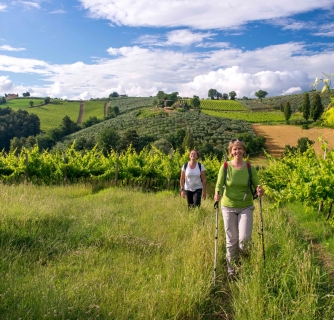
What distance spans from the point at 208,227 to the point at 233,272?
1268mm

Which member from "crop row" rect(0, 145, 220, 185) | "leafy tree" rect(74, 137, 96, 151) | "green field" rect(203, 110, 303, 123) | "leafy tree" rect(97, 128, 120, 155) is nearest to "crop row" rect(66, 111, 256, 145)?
"green field" rect(203, 110, 303, 123)

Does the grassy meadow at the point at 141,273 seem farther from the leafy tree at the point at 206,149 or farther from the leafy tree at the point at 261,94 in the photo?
the leafy tree at the point at 261,94

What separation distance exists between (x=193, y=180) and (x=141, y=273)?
114 inches

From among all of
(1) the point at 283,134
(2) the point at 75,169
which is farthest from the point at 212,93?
(2) the point at 75,169

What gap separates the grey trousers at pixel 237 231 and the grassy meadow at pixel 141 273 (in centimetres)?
17

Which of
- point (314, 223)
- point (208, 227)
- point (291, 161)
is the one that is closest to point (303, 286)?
point (208, 227)

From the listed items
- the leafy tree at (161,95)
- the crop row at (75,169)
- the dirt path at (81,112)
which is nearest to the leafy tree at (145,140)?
the crop row at (75,169)

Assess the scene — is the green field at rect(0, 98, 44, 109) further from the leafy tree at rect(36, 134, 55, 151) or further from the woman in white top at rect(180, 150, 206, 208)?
the woman in white top at rect(180, 150, 206, 208)

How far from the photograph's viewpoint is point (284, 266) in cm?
369

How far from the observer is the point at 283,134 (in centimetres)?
5712

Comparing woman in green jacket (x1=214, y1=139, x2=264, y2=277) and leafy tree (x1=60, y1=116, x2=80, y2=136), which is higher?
leafy tree (x1=60, y1=116, x2=80, y2=136)

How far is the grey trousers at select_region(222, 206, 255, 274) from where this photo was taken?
13.0ft

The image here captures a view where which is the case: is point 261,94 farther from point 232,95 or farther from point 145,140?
point 145,140

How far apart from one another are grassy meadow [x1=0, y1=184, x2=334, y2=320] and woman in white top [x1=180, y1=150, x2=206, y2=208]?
534 mm
